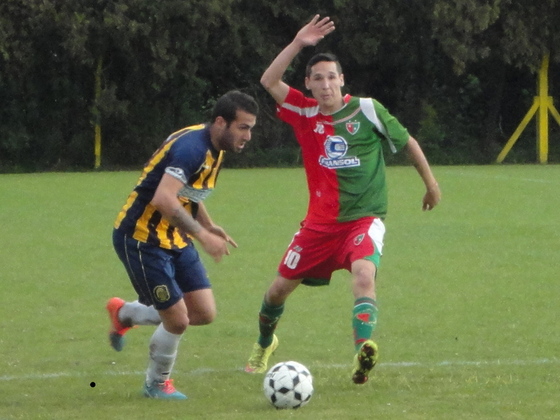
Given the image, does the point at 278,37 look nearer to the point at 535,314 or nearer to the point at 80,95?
the point at 80,95

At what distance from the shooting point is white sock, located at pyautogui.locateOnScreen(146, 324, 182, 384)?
6.11m

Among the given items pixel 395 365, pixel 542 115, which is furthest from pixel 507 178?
pixel 395 365

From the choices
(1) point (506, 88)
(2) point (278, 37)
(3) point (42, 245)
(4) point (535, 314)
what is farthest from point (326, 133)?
(1) point (506, 88)

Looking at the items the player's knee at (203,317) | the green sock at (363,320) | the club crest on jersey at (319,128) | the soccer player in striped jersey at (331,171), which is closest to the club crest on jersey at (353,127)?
the soccer player in striped jersey at (331,171)

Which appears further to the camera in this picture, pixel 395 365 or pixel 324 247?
pixel 395 365

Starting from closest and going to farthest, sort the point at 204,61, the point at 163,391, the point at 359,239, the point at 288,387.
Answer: the point at 288,387
the point at 163,391
the point at 359,239
the point at 204,61

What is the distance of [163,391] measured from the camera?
6.11 meters

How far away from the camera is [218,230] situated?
6098 mm

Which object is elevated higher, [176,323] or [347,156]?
[347,156]

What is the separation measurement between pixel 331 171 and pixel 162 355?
1.58 metres

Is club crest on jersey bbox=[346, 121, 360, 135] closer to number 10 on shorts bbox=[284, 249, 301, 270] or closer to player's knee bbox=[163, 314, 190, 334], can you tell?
number 10 on shorts bbox=[284, 249, 301, 270]

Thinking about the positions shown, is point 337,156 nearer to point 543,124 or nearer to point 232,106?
point 232,106

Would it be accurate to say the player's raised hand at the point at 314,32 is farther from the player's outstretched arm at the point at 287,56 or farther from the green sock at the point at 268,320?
the green sock at the point at 268,320

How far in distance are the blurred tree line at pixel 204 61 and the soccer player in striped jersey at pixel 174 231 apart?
22.9 meters
